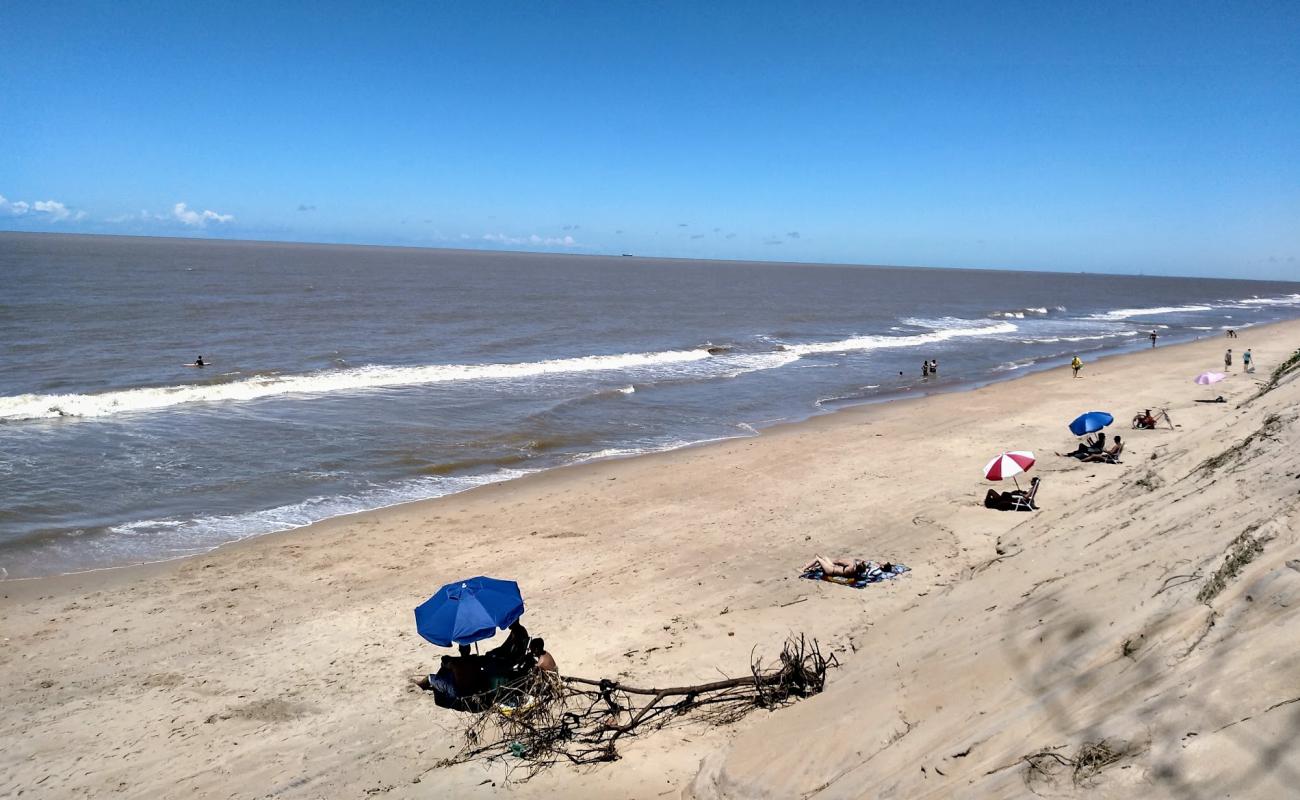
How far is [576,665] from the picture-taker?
9.24 m

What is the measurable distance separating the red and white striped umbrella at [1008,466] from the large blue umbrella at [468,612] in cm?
894

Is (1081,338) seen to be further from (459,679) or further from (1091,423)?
(459,679)

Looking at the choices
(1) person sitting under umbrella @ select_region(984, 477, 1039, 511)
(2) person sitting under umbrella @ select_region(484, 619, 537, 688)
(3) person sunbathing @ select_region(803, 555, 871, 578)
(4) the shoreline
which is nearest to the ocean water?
(4) the shoreline

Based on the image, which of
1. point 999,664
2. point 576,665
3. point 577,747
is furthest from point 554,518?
point 999,664

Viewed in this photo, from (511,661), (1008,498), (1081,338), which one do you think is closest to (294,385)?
(511,661)

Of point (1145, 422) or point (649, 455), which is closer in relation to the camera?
point (1145, 422)

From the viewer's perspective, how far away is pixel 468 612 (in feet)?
28.1

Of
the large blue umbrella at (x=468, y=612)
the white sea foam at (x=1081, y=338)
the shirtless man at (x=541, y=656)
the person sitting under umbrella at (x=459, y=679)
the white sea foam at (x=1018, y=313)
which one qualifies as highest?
the white sea foam at (x=1018, y=313)

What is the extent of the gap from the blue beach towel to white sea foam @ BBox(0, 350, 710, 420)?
73.1ft

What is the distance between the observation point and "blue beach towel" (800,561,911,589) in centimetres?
1101

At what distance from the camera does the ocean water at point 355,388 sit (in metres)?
16.7

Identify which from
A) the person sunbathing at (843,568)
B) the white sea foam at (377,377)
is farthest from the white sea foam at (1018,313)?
the person sunbathing at (843,568)

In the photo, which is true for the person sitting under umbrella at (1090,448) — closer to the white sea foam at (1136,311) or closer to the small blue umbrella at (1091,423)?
the small blue umbrella at (1091,423)

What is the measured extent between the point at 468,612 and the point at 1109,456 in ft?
48.3
